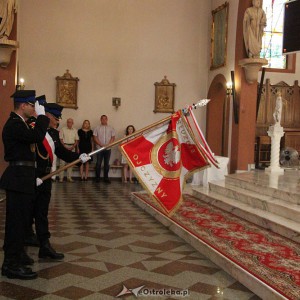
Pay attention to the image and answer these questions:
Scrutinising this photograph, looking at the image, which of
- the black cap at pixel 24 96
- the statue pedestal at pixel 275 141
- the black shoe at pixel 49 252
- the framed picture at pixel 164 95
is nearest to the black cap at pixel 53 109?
the black cap at pixel 24 96

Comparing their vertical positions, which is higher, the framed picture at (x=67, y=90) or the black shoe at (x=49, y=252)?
the framed picture at (x=67, y=90)

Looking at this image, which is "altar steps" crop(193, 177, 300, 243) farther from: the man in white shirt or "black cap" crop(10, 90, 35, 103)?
the man in white shirt

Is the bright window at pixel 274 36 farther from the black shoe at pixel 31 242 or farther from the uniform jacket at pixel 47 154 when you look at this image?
the black shoe at pixel 31 242

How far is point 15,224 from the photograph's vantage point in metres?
4.26

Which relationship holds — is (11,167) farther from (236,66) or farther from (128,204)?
(236,66)

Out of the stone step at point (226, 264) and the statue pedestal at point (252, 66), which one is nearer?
the stone step at point (226, 264)

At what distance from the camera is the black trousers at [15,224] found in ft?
14.0

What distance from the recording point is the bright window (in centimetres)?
1537

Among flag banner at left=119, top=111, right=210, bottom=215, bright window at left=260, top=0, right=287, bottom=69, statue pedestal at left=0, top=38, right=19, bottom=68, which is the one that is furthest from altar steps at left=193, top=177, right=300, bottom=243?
bright window at left=260, top=0, right=287, bottom=69

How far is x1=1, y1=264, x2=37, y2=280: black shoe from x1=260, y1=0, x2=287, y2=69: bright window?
12800 mm

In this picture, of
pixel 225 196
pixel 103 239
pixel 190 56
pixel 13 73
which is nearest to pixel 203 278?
pixel 103 239

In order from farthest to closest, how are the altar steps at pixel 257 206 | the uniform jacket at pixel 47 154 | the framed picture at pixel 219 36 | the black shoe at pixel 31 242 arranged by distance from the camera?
the framed picture at pixel 219 36 → the altar steps at pixel 257 206 → the black shoe at pixel 31 242 → the uniform jacket at pixel 47 154

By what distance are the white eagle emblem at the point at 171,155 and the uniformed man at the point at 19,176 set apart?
1.51 metres

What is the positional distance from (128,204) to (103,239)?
115 inches
